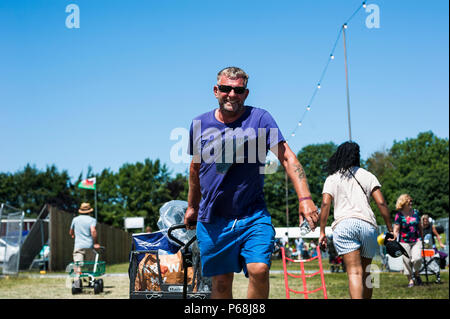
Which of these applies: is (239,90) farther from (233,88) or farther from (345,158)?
(345,158)

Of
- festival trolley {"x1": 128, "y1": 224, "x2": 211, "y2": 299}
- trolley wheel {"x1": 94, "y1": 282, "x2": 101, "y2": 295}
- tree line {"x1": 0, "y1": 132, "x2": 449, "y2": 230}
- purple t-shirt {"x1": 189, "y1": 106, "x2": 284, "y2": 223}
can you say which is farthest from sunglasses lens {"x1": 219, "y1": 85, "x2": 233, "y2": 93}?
tree line {"x1": 0, "y1": 132, "x2": 449, "y2": 230}

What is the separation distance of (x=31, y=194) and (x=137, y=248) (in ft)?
239

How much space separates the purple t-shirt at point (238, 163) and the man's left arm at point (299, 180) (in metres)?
0.08

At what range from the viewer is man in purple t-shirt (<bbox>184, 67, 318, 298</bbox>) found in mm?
3711

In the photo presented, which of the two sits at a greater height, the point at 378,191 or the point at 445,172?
the point at 445,172

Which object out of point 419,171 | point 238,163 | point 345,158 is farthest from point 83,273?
point 419,171

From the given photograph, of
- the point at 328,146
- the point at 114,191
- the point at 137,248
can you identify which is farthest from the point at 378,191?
the point at 114,191

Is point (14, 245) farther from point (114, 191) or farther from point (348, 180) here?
point (114, 191)

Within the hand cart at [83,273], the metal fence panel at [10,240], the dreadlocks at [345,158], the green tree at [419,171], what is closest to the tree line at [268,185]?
the green tree at [419,171]

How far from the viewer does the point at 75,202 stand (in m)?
68.0

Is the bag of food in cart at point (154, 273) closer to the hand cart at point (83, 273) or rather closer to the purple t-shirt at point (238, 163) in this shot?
the purple t-shirt at point (238, 163)

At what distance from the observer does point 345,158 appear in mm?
5953

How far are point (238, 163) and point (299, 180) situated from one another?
437mm
